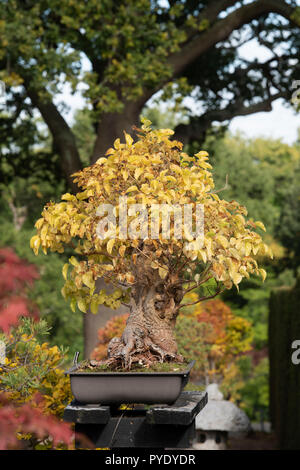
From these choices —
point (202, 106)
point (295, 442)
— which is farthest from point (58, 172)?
point (295, 442)

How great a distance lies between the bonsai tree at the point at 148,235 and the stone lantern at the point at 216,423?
598cm

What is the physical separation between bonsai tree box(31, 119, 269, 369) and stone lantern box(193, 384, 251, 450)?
5982 millimetres

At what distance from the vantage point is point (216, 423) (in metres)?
8.95

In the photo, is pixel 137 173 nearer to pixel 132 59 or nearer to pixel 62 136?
pixel 132 59

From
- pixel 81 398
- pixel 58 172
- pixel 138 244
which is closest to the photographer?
pixel 81 398

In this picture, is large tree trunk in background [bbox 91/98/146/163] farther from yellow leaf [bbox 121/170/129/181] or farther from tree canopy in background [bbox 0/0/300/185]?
yellow leaf [bbox 121/170/129/181]

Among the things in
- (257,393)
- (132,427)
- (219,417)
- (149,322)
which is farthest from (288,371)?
(257,393)

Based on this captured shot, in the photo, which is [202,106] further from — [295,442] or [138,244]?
[138,244]

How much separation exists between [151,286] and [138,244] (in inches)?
12.6

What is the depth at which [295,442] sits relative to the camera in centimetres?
730

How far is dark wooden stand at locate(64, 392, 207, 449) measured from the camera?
2.83m

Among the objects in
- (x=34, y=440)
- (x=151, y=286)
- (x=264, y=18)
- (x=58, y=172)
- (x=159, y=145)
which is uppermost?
(x=264, y=18)

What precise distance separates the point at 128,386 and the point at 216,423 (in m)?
6.56
